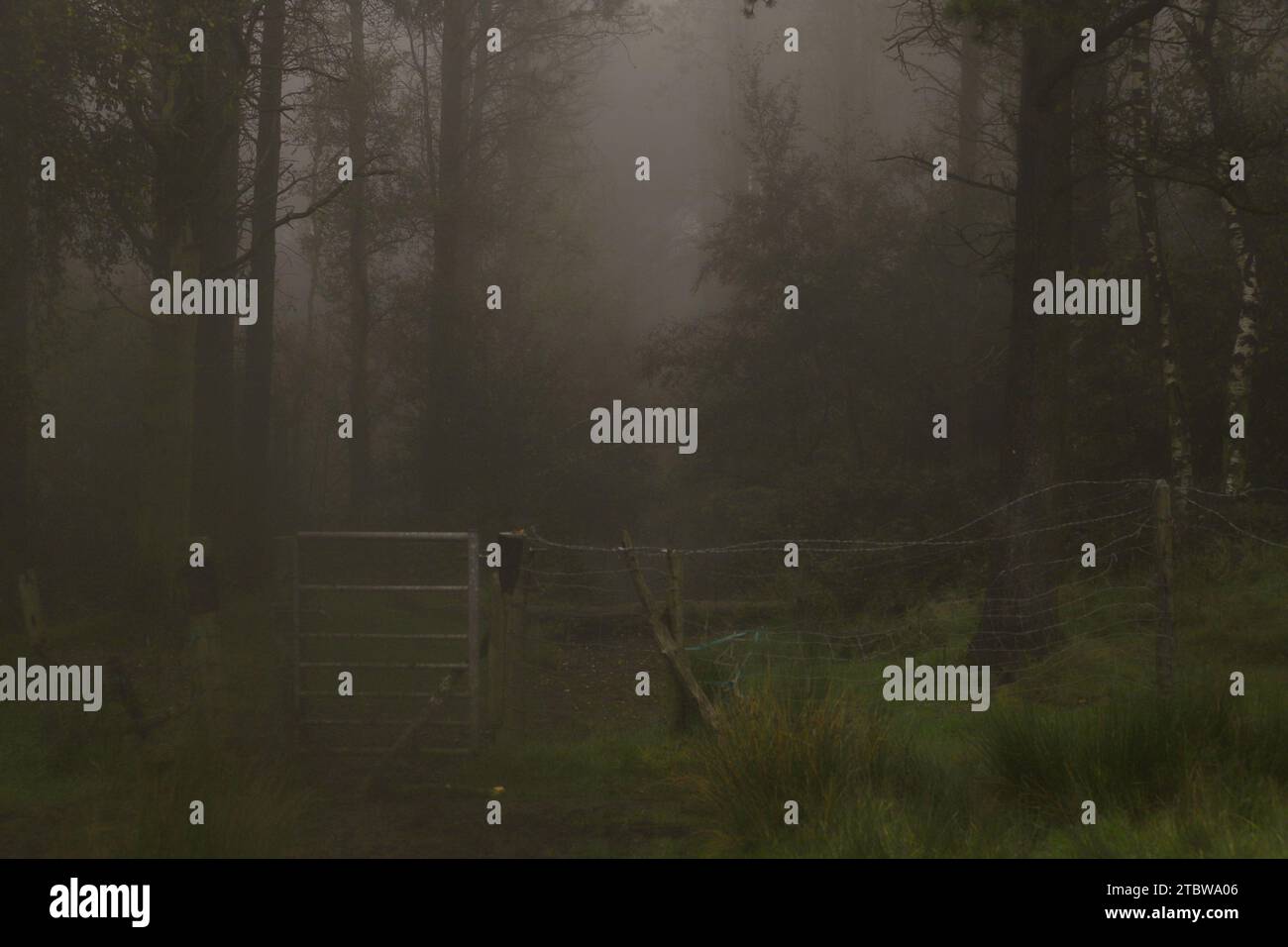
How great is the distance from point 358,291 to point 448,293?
4.97m

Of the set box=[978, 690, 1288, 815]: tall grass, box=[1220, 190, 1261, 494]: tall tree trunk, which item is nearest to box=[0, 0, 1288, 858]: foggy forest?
box=[978, 690, 1288, 815]: tall grass

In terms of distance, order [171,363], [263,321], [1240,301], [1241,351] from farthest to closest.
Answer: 1. [263,321]
2. [1240,301]
3. [1241,351]
4. [171,363]

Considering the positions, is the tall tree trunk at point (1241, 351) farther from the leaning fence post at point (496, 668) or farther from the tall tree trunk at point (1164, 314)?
the leaning fence post at point (496, 668)

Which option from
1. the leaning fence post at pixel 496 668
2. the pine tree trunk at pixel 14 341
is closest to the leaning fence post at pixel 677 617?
the leaning fence post at pixel 496 668

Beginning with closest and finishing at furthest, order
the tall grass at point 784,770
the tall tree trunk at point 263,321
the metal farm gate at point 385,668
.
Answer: the tall grass at point 784,770 < the metal farm gate at point 385,668 < the tall tree trunk at point 263,321

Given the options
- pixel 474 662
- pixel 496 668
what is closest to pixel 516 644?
pixel 496 668

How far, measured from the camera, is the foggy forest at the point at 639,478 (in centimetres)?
793

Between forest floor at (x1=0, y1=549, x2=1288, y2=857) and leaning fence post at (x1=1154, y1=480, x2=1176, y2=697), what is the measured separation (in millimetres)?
213

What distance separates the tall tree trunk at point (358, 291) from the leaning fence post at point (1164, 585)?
18137 mm

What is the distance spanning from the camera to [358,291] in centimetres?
3048

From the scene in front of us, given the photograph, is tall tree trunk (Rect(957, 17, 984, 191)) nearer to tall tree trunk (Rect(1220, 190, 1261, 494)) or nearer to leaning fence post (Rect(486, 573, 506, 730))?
tall tree trunk (Rect(1220, 190, 1261, 494))

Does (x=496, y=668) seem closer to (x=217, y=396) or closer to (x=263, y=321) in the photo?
(x=217, y=396)

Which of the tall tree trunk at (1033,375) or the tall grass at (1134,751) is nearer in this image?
the tall grass at (1134,751)

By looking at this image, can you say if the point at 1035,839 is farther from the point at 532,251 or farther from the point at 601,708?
the point at 532,251
